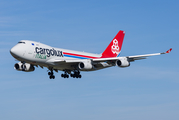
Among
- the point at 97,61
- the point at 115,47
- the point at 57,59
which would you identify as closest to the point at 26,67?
the point at 57,59

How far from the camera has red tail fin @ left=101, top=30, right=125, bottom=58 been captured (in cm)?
7001

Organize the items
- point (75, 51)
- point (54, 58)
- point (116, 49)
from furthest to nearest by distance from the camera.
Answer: point (116, 49) → point (75, 51) → point (54, 58)

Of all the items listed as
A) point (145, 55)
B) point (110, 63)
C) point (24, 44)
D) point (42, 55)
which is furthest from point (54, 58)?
Result: point (145, 55)

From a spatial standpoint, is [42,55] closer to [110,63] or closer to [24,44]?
[24,44]

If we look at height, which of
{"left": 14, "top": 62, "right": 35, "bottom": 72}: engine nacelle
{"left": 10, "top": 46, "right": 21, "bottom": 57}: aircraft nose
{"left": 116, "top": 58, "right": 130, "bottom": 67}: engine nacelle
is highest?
{"left": 10, "top": 46, "right": 21, "bottom": 57}: aircraft nose

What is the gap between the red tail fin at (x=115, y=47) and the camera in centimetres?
7001

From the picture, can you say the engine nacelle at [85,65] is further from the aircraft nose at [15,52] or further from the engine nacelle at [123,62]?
the aircraft nose at [15,52]

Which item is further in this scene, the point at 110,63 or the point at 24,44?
the point at 110,63

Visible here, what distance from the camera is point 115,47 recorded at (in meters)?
71.4

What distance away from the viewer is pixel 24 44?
5328 centimetres

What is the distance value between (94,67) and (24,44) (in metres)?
14.1

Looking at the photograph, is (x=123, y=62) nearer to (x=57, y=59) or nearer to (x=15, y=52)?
(x=57, y=59)

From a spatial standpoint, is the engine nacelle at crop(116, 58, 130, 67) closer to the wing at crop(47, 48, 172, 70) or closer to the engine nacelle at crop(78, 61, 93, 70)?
the wing at crop(47, 48, 172, 70)

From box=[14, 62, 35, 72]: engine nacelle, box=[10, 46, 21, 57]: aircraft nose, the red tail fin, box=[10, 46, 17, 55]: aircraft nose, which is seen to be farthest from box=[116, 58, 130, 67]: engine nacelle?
box=[10, 46, 17, 55]: aircraft nose
